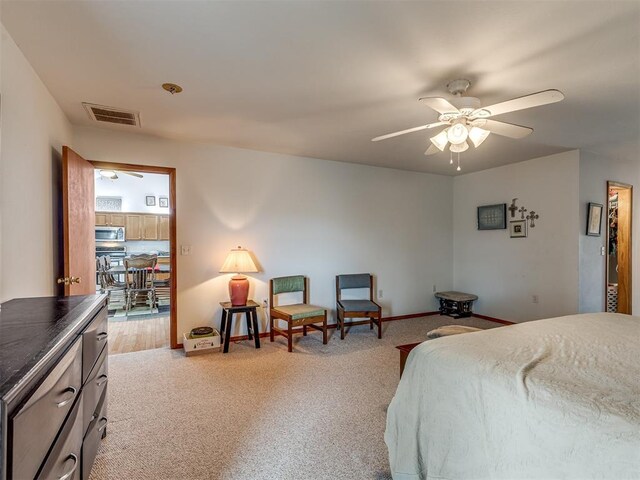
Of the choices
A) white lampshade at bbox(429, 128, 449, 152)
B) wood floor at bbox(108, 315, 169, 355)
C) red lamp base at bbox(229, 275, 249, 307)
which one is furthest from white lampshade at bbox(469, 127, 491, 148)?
wood floor at bbox(108, 315, 169, 355)

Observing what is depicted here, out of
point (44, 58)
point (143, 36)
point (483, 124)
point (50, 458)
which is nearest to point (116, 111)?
point (44, 58)

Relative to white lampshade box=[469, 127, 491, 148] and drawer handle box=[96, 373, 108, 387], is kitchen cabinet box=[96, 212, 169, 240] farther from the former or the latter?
white lampshade box=[469, 127, 491, 148]

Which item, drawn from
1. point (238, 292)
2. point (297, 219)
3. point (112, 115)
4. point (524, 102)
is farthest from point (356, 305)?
point (112, 115)

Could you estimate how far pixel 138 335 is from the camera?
13.8ft

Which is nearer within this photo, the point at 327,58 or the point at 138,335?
the point at 327,58

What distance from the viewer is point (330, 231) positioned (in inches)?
182

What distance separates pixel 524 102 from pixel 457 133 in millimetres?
435

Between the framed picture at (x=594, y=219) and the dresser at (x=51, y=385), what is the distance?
5.18 metres

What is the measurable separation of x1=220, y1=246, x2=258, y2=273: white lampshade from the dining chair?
2566 mm

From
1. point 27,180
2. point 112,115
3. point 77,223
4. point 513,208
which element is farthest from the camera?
point 513,208

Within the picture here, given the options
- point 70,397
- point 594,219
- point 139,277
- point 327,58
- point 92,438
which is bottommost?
point 92,438

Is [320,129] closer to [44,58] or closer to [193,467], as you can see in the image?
[44,58]

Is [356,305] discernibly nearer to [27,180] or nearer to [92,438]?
[92,438]

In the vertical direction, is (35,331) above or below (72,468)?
above
